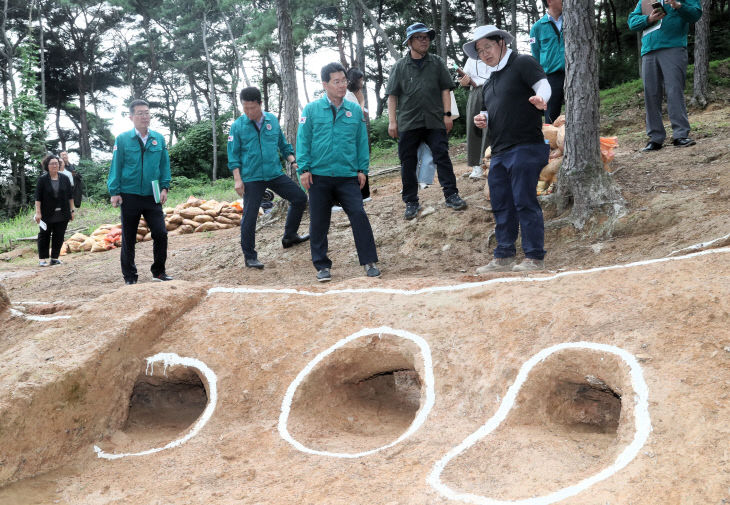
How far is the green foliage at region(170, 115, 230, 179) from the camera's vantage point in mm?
22734

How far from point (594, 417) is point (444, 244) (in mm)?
2900

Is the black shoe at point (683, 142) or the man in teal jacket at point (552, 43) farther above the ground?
the man in teal jacket at point (552, 43)

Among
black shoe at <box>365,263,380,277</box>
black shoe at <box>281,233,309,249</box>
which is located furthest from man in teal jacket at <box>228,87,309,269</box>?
black shoe at <box>365,263,380,277</box>

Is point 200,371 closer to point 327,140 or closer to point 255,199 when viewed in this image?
point 327,140

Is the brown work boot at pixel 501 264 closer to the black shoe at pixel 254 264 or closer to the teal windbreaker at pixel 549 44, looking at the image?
the black shoe at pixel 254 264

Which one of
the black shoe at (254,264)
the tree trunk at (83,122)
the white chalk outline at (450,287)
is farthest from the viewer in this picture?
the tree trunk at (83,122)

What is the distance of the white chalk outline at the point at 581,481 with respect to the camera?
212 centimetres

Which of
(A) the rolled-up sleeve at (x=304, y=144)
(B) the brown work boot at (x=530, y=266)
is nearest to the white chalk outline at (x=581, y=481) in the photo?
(B) the brown work boot at (x=530, y=266)

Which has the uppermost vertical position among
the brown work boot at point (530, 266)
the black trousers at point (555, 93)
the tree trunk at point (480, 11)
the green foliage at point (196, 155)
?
the tree trunk at point (480, 11)

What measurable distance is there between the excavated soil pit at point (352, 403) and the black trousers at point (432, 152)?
264cm

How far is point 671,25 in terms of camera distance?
6020 millimetres

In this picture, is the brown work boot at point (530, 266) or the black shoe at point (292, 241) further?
the black shoe at point (292, 241)

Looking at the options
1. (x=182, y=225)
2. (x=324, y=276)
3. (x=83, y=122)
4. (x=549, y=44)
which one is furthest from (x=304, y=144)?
(x=83, y=122)

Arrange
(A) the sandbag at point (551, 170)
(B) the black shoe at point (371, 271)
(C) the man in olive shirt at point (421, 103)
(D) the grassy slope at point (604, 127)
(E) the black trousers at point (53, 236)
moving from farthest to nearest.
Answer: (D) the grassy slope at point (604, 127) → (E) the black trousers at point (53, 236) → (A) the sandbag at point (551, 170) → (C) the man in olive shirt at point (421, 103) → (B) the black shoe at point (371, 271)
